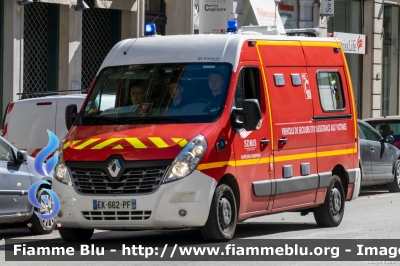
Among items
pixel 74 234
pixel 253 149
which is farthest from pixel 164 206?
pixel 253 149

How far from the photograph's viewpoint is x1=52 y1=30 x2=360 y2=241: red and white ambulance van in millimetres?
11359

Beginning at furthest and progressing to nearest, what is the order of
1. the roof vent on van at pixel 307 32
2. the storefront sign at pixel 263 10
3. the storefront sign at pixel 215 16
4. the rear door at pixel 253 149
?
the storefront sign at pixel 263 10 < the storefront sign at pixel 215 16 < the roof vent on van at pixel 307 32 < the rear door at pixel 253 149

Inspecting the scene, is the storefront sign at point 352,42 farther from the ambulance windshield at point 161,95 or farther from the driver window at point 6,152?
the ambulance windshield at point 161,95

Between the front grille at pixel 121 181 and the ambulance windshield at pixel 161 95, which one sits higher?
the ambulance windshield at pixel 161 95

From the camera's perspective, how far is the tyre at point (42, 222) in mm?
13852

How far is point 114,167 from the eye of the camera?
11.4m

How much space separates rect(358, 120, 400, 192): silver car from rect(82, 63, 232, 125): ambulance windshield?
8.42m

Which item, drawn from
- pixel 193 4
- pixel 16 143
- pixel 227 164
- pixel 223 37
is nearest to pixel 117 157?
pixel 227 164

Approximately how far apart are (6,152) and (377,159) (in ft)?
30.6

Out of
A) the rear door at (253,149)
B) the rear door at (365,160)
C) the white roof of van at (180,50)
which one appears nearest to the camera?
the rear door at (253,149)

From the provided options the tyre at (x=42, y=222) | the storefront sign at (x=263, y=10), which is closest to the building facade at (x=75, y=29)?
the storefront sign at (x=263, y=10)

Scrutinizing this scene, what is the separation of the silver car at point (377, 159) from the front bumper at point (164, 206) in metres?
9.29

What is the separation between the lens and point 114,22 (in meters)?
25.9

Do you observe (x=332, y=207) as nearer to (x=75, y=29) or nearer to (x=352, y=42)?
(x=75, y=29)
